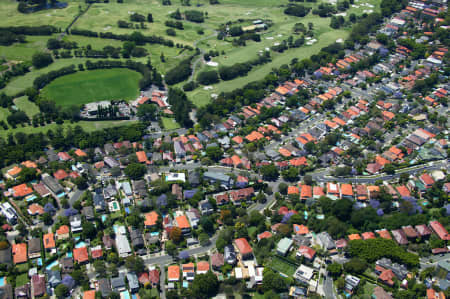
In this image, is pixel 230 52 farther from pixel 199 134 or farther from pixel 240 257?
pixel 240 257

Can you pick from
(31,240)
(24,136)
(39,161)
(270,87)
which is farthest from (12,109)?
(270,87)

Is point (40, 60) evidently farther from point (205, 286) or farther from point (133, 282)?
point (205, 286)

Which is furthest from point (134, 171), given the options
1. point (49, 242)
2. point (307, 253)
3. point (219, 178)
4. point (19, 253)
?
point (307, 253)

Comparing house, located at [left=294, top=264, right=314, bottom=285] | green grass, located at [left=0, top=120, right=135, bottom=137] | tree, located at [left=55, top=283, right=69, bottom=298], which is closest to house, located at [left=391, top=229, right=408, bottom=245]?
house, located at [left=294, top=264, right=314, bottom=285]

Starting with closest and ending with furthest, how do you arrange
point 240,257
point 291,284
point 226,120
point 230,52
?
point 291,284, point 240,257, point 226,120, point 230,52

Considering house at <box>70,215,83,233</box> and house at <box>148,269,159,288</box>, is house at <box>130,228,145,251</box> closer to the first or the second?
house at <box>148,269,159,288</box>

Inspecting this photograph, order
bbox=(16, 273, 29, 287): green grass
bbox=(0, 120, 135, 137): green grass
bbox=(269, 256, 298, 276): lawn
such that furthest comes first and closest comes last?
bbox=(0, 120, 135, 137): green grass < bbox=(269, 256, 298, 276): lawn < bbox=(16, 273, 29, 287): green grass
